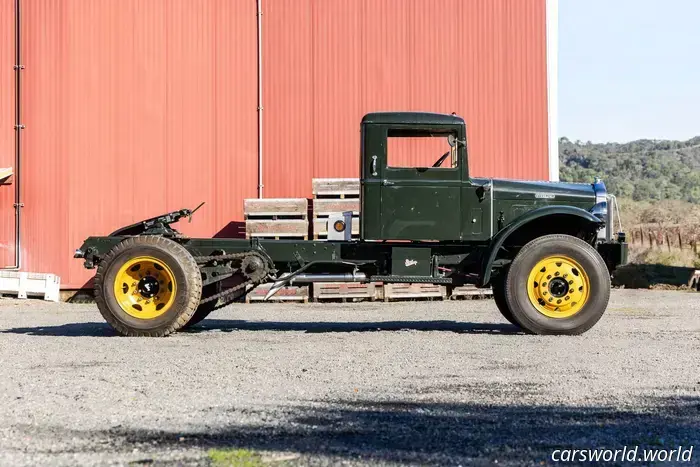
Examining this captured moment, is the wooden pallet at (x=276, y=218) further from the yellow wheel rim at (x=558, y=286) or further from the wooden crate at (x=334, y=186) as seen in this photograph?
the yellow wheel rim at (x=558, y=286)

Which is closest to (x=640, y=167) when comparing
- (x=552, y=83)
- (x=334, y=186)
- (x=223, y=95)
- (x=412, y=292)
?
(x=552, y=83)

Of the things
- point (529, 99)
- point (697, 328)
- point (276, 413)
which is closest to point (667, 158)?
point (529, 99)

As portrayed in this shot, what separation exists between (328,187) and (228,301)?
20.5ft

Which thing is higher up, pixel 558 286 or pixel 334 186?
pixel 334 186

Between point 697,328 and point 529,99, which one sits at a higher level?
point 529,99

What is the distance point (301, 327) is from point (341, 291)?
214 inches

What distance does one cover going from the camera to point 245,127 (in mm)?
18203

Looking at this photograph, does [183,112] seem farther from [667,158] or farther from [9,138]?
[667,158]

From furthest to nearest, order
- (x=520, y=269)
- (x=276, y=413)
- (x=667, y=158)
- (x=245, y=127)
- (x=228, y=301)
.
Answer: (x=667, y=158) → (x=245, y=127) → (x=228, y=301) → (x=520, y=269) → (x=276, y=413)

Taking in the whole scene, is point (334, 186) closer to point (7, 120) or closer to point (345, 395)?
point (7, 120)

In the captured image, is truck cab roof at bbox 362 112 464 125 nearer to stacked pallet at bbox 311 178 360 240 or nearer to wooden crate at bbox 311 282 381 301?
stacked pallet at bbox 311 178 360 240

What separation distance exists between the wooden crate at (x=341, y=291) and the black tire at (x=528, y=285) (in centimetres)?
A: 711

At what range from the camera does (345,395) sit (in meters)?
6.13

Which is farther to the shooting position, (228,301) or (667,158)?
(667,158)
